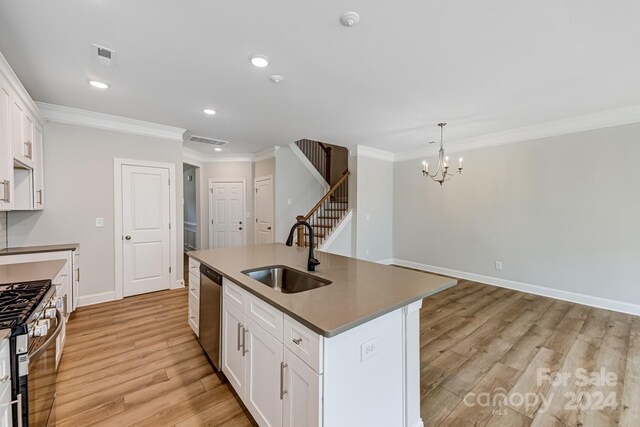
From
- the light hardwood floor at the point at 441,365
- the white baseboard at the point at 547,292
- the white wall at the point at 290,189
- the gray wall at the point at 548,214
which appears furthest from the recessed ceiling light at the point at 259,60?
the white baseboard at the point at 547,292

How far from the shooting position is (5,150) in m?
2.13

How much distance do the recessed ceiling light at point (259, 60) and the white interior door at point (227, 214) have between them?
4.12 metres

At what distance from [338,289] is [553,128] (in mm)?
4351

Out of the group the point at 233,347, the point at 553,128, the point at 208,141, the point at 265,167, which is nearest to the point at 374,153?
the point at 265,167

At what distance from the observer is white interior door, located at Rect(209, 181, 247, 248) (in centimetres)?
623

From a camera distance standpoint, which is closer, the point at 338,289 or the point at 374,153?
the point at 338,289

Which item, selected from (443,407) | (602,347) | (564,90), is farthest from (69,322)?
(564,90)

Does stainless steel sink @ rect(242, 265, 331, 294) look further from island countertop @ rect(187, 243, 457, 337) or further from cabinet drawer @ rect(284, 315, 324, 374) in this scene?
cabinet drawer @ rect(284, 315, 324, 374)

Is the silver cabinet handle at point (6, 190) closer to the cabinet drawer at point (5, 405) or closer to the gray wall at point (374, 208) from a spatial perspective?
the cabinet drawer at point (5, 405)

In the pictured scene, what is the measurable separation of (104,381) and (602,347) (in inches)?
174

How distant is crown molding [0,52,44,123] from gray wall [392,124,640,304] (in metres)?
5.66

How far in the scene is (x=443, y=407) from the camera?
1.86m

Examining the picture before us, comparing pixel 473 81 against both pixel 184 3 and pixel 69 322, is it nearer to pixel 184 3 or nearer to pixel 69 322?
pixel 184 3

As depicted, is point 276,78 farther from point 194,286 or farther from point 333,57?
point 194,286
